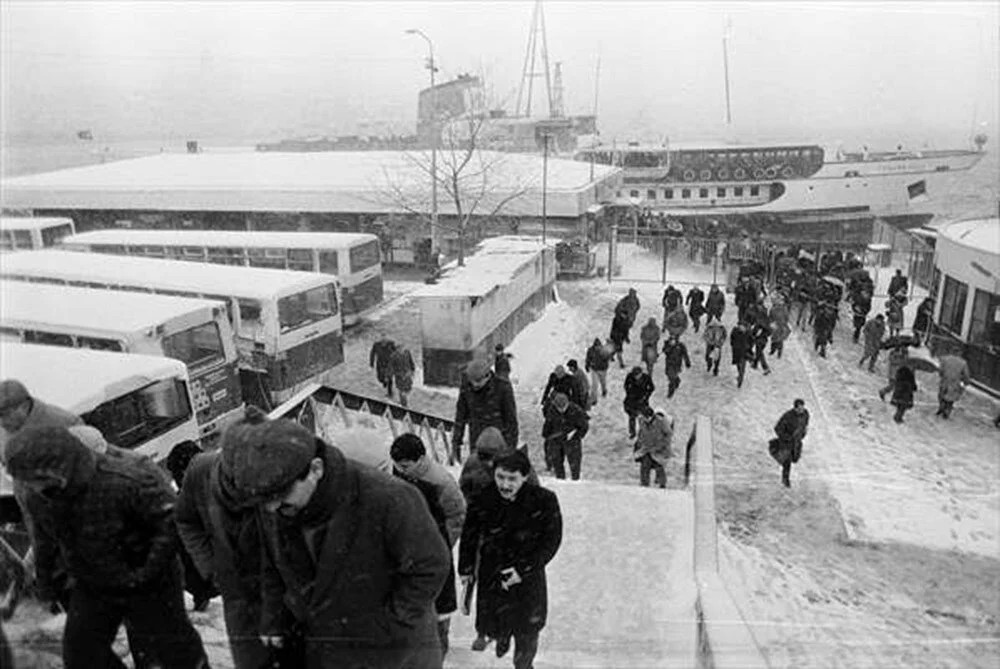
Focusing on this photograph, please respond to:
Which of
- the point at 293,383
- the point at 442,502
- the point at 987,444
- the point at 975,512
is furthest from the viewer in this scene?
the point at 293,383

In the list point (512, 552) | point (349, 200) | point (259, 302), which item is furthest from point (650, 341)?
point (349, 200)

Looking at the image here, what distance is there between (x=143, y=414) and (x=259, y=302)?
14.5 feet

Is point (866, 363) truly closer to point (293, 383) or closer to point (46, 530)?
point (293, 383)

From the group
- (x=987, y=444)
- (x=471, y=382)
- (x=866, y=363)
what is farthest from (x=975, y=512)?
(x=471, y=382)

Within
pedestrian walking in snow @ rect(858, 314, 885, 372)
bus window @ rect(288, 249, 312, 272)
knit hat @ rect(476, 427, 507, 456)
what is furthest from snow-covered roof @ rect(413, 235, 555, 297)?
knit hat @ rect(476, 427, 507, 456)

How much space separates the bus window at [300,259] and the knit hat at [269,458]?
1576 centimetres

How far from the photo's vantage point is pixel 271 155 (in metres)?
35.3

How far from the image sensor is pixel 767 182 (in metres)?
40.0

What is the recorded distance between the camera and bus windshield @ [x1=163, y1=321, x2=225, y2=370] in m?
10.5

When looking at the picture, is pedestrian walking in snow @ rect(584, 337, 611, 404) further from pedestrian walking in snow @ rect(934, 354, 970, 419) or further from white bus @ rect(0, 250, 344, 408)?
pedestrian walking in snow @ rect(934, 354, 970, 419)

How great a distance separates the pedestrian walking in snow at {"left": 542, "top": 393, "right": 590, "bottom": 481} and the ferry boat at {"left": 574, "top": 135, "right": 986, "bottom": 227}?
30.8 metres

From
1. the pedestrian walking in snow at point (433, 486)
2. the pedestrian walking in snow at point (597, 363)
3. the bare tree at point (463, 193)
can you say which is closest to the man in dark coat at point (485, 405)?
the pedestrian walking in snow at point (433, 486)

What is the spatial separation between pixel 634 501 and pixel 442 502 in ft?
12.2

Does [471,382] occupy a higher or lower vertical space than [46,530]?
lower
